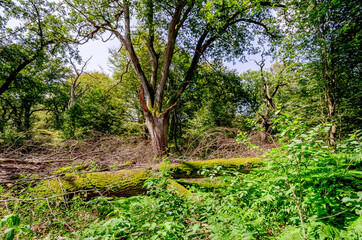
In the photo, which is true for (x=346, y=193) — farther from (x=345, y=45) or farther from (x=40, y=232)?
(x=345, y=45)

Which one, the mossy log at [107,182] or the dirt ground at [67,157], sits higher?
the dirt ground at [67,157]

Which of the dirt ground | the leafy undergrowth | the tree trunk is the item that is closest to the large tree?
the tree trunk

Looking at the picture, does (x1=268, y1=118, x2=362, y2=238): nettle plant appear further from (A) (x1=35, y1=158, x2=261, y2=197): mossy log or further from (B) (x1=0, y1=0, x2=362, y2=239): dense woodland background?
(A) (x1=35, y1=158, x2=261, y2=197): mossy log

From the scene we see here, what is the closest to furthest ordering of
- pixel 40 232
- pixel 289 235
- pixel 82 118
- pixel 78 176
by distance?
pixel 289 235 → pixel 40 232 → pixel 78 176 → pixel 82 118

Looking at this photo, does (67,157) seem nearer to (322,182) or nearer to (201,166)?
(201,166)

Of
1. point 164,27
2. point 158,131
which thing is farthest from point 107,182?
point 164,27

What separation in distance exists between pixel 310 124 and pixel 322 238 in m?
6.17

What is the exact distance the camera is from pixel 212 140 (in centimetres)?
497

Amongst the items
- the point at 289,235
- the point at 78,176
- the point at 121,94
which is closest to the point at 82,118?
the point at 121,94

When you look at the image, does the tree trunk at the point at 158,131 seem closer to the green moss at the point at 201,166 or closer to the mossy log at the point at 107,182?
the green moss at the point at 201,166

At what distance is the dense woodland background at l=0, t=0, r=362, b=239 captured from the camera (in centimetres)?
153

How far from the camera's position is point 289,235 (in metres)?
1.35

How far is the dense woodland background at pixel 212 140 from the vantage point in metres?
1.53

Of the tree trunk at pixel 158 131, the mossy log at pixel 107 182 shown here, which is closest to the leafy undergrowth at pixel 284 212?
Result: the mossy log at pixel 107 182
